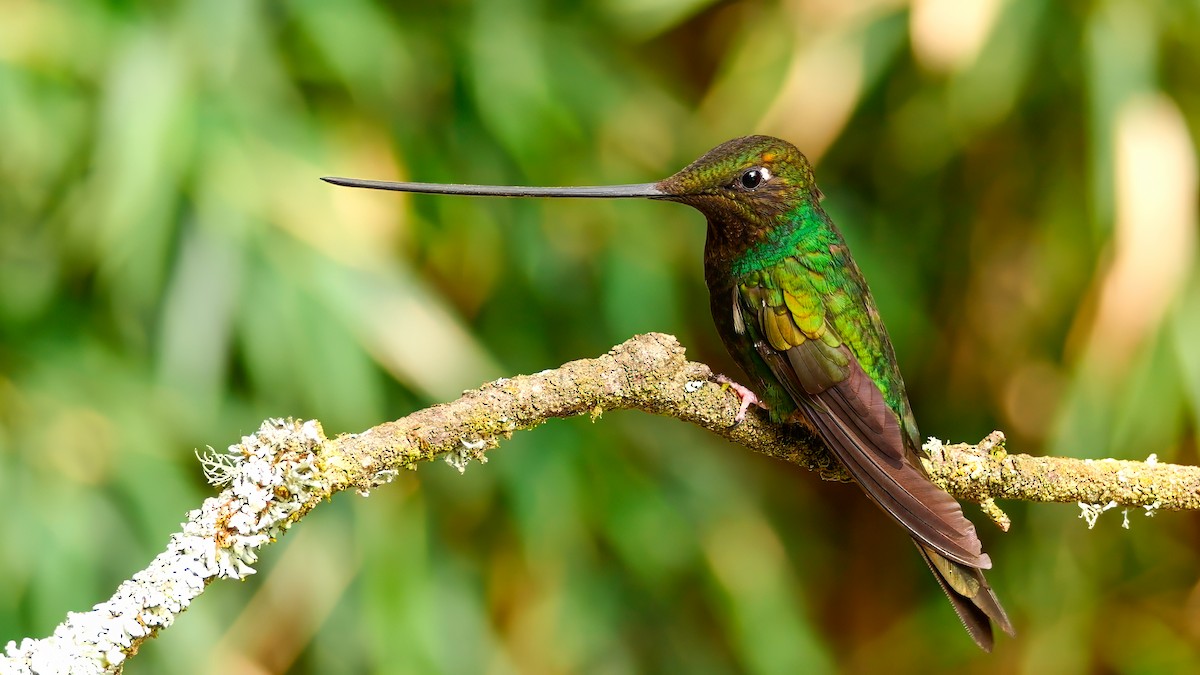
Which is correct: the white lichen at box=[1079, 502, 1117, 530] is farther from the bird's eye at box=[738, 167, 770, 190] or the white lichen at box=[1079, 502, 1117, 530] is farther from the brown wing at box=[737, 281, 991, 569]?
the bird's eye at box=[738, 167, 770, 190]

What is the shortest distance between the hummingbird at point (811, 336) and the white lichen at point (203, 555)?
430 mm

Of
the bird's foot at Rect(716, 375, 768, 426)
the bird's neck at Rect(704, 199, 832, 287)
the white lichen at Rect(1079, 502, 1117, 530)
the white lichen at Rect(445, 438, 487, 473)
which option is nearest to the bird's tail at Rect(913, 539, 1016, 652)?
the white lichen at Rect(1079, 502, 1117, 530)

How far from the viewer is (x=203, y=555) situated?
2.80 ft

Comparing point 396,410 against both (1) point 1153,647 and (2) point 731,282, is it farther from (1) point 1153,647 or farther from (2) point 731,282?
(1) point 1153,647

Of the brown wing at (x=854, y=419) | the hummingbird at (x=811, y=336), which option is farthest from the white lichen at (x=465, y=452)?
the brown wing at (x=854, y=419)

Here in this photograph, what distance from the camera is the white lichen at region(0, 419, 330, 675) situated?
2.76 feet

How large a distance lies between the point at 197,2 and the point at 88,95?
311 millimetres

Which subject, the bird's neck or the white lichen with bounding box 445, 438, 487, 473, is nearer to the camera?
the white lichen with bounding box 445, 438, 487, 473

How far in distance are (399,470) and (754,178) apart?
62 cm

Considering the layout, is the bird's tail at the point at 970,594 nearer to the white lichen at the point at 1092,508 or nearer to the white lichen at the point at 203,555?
the white lichen at the point at 1092,508

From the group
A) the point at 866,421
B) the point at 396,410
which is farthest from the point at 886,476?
the point at 396,410

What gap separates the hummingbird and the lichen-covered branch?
2.7 inches

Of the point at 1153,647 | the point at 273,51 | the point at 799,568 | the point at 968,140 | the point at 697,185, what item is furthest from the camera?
the point at 799,568

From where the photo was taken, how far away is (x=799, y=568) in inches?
128
